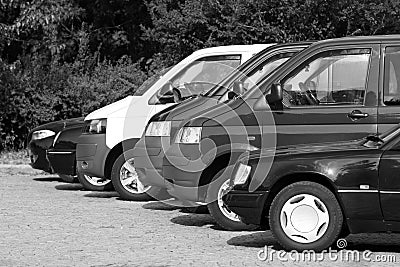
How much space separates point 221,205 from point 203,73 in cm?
270

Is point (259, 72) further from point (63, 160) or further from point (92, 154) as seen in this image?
point (63, 160)

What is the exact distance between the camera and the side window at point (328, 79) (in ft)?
32.9

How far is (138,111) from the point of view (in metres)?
12.7

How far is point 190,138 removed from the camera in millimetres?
10477

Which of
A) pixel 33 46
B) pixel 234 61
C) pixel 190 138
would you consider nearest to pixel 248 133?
pixel 190 138

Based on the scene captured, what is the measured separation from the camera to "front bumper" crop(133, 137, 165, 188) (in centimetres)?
1123

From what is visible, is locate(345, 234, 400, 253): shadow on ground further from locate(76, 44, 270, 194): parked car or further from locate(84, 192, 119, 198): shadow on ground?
locate(84, 192, 119, 198): shadow on ground

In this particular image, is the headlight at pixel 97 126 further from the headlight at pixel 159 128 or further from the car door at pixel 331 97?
the car door at pixel 331 97

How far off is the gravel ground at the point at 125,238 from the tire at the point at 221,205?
0.35ft

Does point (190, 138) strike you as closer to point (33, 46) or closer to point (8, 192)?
A: point (8, 192)

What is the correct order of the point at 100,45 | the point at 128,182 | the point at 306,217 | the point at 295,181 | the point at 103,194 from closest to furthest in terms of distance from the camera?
the point at 306,217
the point at 295,181
the point at 128,182
the point at 103,194
the point at 100,45

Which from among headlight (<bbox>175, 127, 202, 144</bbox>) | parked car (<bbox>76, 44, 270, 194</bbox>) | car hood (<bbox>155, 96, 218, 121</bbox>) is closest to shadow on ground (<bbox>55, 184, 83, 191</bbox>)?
parked car (<bbox>76, 44, 270, 194</bbox>)

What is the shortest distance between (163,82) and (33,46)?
33.0 feet

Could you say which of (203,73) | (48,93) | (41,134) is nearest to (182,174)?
(203,73)
